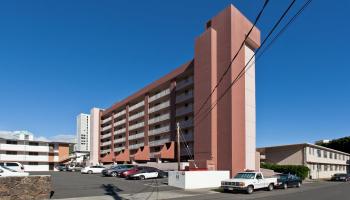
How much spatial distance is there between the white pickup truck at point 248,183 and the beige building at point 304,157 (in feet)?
115

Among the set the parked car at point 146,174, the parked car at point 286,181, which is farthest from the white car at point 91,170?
the parked car at point 286,181

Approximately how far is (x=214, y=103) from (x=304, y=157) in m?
22.5

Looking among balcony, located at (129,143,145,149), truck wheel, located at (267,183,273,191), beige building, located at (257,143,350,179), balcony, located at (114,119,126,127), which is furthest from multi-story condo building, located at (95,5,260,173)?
balcony, located at (114,119,126,127)

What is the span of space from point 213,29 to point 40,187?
36051 mm

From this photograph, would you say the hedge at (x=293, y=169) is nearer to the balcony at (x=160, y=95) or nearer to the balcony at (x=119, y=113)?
the balcony at (x=160, y=95)

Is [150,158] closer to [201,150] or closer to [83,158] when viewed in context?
[201,150]

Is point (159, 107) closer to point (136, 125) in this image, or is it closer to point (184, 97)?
point (184, 97)

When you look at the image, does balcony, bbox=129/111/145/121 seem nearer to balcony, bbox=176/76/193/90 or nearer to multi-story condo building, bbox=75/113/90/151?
balcony, bbox=176/76/193/90

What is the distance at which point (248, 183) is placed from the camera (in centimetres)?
2762

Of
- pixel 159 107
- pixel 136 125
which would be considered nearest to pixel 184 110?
pixel 159 107

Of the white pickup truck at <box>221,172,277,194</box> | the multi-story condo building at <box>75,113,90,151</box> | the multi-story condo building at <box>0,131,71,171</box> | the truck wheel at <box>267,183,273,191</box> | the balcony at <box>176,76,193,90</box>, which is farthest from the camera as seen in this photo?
the multi-story condo building at <box>75,113,90,151</box>

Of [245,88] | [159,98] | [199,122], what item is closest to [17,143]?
[159,98]

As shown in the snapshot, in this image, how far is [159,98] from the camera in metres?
69.8

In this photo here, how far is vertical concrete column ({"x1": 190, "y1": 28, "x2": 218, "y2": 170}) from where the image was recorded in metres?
48.5
